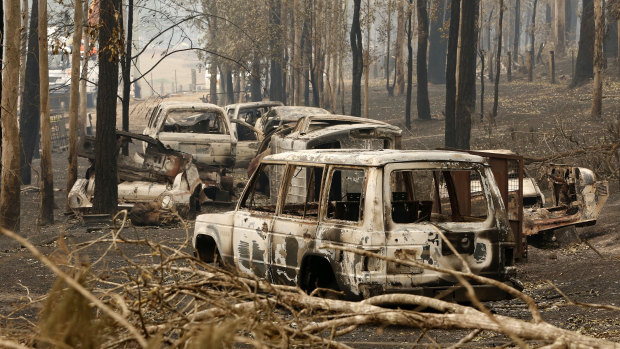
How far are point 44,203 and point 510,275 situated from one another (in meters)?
12.3

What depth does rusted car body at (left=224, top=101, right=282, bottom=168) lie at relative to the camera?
81.5 ft

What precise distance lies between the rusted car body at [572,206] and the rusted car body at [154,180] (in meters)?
6.62

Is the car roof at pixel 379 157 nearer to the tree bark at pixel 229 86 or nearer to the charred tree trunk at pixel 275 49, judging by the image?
the charred tree trunk at pixel 275 49

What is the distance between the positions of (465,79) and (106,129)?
1035 centimetres

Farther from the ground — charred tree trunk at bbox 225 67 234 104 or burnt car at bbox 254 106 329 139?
charred tree trunk at bbox 225 67 234 104

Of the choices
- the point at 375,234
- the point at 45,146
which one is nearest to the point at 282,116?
the point at 45,146

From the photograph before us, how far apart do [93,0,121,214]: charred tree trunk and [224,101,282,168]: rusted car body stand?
374cm

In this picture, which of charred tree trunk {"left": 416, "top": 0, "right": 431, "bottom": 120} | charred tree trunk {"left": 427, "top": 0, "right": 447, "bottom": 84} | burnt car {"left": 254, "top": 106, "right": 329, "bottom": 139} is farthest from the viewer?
charred tree trunk {"left": 427, "top": 0, "right": 447, "bottom": 84}

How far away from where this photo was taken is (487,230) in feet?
A: 27.7

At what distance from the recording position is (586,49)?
40250mm

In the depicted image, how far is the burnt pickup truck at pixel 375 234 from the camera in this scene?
26.3ft

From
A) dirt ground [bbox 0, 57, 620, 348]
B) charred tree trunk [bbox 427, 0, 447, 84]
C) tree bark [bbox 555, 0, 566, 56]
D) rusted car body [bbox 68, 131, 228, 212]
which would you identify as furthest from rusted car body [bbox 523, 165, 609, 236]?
tree bark [bbox 555, 0, 566, 56]

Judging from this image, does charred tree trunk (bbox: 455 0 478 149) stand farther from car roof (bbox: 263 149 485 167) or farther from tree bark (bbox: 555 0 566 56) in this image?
tree bark (bbox: 555 0 566 56)

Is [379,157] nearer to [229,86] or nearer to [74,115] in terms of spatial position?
[74,115]
